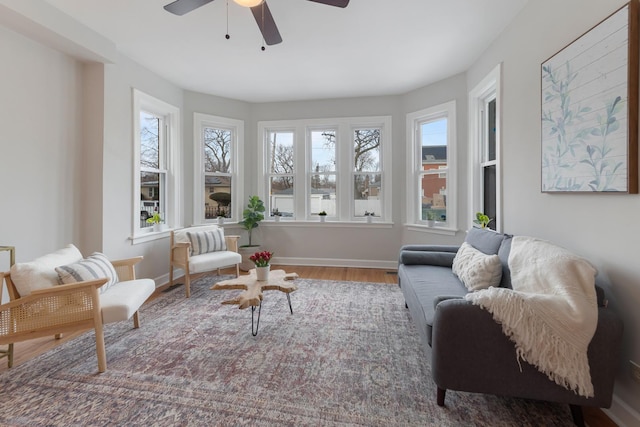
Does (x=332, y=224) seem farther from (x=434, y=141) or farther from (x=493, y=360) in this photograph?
(x=493, y=360)

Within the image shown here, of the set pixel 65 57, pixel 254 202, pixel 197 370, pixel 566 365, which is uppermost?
pixel 65 57

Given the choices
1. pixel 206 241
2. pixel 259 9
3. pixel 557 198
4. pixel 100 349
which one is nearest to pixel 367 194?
pixel 206 241

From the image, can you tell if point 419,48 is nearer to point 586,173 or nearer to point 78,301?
point 586,173

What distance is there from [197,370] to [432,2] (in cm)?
339

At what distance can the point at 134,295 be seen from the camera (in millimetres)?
2305

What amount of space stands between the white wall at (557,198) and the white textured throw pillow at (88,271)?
10.6 feet

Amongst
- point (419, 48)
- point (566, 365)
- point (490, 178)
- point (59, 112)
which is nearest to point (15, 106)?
point (59, 112)

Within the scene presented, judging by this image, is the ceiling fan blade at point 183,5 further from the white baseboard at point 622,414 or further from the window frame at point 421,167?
the white baseboard at point 622,414

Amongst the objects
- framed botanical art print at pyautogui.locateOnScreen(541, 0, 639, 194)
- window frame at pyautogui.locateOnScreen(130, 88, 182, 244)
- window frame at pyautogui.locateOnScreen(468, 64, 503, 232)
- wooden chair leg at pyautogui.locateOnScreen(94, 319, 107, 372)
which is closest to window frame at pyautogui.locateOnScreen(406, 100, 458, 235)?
window frame at pyautogui.locateOnScreen(468, 64, 503, 232)

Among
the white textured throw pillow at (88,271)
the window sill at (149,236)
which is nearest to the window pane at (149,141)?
the window sill at (149,236)

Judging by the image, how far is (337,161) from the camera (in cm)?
497

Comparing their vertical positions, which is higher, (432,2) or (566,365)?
(432,2)

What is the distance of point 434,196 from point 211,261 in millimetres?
3272

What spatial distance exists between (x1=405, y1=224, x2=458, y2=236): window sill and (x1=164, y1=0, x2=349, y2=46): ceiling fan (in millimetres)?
3070
